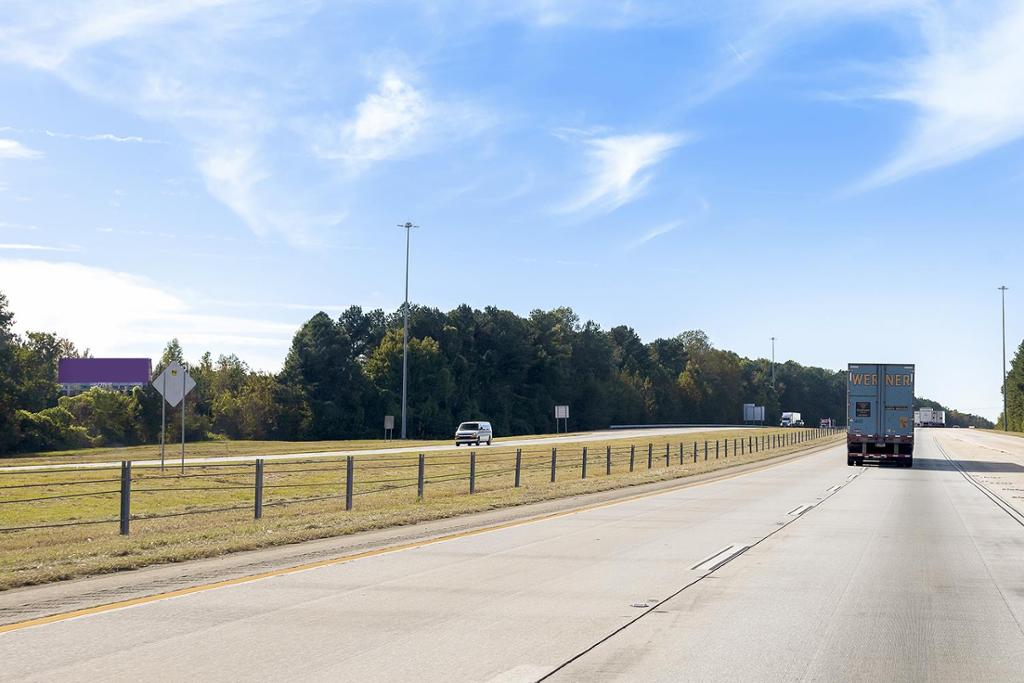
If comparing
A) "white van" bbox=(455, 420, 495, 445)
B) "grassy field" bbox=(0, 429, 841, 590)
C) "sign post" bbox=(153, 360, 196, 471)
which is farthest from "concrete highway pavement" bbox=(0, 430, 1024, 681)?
"white van" bbox=(455, 420, 495, 445)

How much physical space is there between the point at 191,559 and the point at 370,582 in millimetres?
3286

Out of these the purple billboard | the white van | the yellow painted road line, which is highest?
the purple billboard

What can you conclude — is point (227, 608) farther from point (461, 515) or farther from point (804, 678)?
point (461, 515)

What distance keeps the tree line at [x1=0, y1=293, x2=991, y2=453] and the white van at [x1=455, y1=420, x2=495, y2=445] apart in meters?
27.6

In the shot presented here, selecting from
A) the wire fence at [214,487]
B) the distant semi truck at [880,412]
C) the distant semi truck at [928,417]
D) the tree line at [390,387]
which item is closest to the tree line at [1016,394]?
the distant semi truck at [928,417]

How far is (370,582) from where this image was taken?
1066cm

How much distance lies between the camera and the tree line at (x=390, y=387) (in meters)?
81.5

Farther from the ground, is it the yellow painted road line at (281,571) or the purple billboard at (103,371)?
the purple billboard at (103,371)

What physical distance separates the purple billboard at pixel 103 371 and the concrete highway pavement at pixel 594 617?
129 meters

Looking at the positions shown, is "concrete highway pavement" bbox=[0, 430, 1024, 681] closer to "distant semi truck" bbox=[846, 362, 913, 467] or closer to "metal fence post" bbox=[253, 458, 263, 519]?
"metal fence post" bbox=[253, 458, 263, 519]

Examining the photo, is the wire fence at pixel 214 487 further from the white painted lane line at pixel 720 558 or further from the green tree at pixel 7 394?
the green tree at pixel 7 394

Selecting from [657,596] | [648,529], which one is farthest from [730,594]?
[648,529]

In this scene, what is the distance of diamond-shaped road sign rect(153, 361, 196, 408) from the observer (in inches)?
1308

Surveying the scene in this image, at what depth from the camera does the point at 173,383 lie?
111 feet
